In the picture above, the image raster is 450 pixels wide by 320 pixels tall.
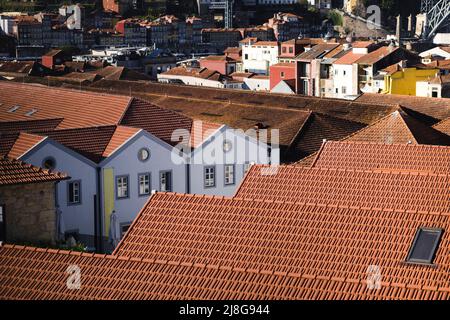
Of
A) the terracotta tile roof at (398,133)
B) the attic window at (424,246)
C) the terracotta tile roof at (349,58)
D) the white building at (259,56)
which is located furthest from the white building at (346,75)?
the attic window at (424,246)

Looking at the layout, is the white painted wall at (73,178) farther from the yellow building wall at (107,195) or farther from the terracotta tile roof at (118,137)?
the terracotta tile roof at (118,137)

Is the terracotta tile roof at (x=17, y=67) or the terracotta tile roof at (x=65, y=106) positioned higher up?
the terracotta tile roof at (x=65, y=106)

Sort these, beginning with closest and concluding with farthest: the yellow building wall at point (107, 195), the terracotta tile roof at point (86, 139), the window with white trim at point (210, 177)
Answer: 1. the yellow building wall at point (107, 195)
2. the terracotta tile roof at point (86, 139)
3. the window with white trim at point (210, 177)

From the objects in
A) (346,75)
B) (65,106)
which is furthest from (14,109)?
(346,75)

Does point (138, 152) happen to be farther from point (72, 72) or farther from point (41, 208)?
point (72, 72)

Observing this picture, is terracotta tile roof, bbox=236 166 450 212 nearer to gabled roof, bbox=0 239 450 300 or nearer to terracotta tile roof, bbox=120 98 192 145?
gabled roof, bbox=0 239 450 300
